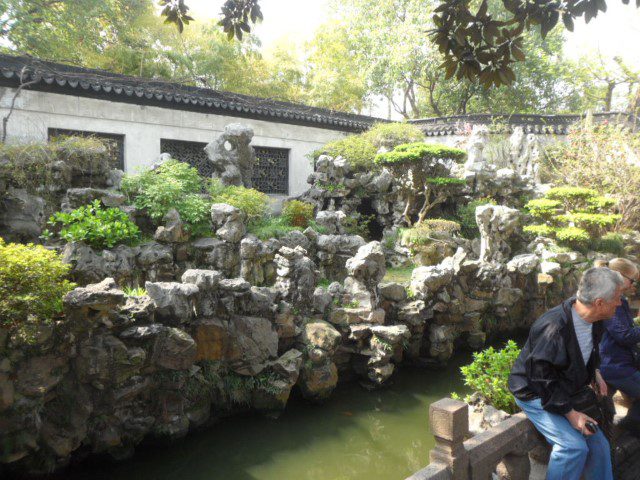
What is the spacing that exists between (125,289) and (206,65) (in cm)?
1511

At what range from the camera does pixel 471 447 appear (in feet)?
9.14

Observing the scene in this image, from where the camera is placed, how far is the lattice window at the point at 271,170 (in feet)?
44.7

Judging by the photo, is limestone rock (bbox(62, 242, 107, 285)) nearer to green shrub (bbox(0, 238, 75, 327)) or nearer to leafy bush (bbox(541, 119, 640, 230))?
green shrub (bbox(0, 238, 75, 327))

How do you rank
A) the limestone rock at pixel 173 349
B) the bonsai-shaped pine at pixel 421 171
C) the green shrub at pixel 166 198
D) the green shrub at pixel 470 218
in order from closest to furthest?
the limestone rock at pixel 173 349 → the green shrub at pixel 166 198 → the bonsai-shaped pine at pixel 421 171 → the green shrub at pixel 470 218

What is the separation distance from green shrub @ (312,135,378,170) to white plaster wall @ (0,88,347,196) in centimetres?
143

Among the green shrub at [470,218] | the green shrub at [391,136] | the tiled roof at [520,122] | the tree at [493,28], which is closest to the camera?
the tree at [493,28]

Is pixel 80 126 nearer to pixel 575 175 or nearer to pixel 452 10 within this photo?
pixel 452 10

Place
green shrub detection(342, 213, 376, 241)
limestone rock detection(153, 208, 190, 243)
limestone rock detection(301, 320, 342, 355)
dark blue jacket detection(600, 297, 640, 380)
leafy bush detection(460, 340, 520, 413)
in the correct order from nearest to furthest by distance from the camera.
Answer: dark blue jacket detection(600, 297, 640, 380) < leafy bush detection(460, 340, 520, 413) < limestone rock detection(301, 320, 342, 355) < limestone rock detection(153, 208, 190, 243) < green shrub detection(342, 213, 376, 241)

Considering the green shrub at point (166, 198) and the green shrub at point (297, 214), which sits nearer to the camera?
the green shrub at point (166, 198)

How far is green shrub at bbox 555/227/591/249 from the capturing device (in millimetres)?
10656

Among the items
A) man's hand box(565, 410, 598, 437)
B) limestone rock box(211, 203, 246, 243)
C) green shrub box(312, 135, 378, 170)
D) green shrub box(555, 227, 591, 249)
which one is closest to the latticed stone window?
green shrub box(312, 135, 378, 170)

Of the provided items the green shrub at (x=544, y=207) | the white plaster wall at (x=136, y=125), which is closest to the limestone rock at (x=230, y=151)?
the white plaster wall at (x=136, y=125)

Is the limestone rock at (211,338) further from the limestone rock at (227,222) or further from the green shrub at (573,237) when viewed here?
the green shrub at (573,237)

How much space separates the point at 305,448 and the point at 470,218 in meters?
8.81
